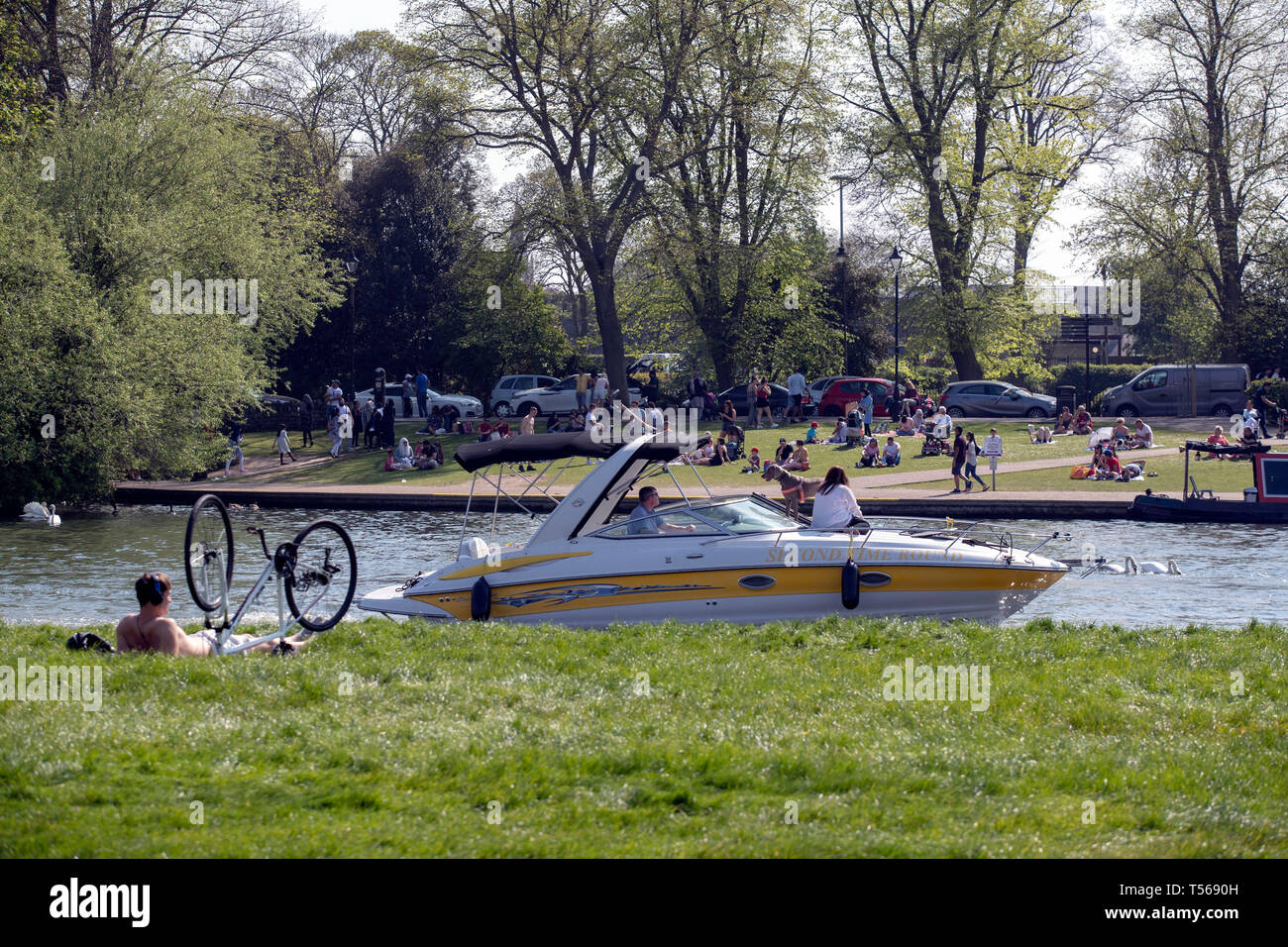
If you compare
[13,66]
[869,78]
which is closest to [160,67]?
[13,66]

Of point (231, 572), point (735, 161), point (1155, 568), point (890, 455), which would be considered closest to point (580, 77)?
point (735, 161)

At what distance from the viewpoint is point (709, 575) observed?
514 inches

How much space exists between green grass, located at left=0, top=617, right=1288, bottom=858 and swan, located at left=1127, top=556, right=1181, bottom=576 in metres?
8.43

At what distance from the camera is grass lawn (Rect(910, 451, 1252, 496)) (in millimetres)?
26812

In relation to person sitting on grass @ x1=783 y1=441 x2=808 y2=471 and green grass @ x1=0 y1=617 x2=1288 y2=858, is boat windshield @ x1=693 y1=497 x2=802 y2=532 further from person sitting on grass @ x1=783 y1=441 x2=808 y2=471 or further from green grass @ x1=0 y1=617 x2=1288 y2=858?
person sitting on grass @ x1=783 y1=441 x2=808 y2=471

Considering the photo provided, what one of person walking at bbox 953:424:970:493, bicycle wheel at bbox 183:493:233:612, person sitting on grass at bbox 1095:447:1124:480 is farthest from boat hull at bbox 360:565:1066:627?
person sitting on grass at bbox 1095:447:1124:480

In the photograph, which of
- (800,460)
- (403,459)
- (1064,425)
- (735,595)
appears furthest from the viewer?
(1064,425)

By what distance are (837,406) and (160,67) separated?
2466 cm

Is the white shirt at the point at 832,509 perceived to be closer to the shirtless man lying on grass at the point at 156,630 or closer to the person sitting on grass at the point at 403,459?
the shirtless man lying on grass at the point at 156,630

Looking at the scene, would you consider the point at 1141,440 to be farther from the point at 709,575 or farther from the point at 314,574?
the point at 314,574

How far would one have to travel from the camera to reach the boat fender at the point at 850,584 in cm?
1295

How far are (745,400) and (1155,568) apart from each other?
90.1 ft

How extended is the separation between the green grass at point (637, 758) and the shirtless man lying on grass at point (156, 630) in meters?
0.44

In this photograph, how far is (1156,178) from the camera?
51.3 m
